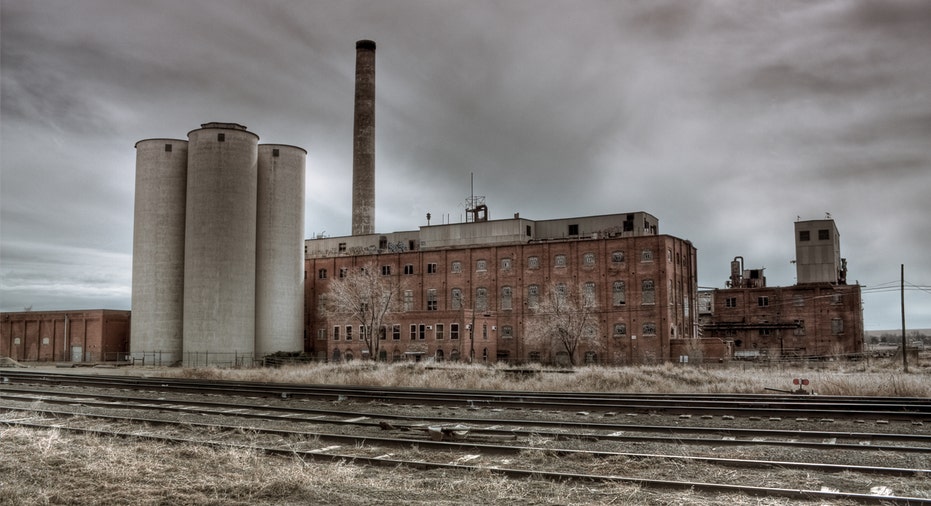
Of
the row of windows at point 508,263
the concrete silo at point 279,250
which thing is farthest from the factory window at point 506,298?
the concrete silo at point 279,250

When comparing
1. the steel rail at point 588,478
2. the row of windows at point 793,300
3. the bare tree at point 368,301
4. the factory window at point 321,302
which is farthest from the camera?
the factory window at point 321,302

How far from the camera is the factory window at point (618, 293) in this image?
54.5 m

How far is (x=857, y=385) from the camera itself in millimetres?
24797

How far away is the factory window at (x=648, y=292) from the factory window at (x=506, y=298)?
10.9 metres

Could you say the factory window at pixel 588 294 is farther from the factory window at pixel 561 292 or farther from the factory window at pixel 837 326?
the factory window at pixel 837 326

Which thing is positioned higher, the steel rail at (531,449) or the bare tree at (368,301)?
the bare tree at (368,301)

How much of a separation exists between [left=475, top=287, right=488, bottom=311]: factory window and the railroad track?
39.3 meters

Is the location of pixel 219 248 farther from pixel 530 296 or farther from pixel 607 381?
pixel 607 381

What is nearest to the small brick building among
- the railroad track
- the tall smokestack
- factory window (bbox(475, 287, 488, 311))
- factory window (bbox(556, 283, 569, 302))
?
the tall smokestack

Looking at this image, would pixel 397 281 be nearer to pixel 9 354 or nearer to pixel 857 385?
pixel 9 354

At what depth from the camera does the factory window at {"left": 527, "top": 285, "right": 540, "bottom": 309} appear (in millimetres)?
57628

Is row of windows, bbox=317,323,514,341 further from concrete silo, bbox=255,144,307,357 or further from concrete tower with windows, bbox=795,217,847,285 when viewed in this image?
concrete tower with windows, bbox=795,217,847,285

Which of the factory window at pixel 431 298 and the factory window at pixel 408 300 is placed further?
the factory window at pixel 408 300

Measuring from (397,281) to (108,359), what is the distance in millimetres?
24540
